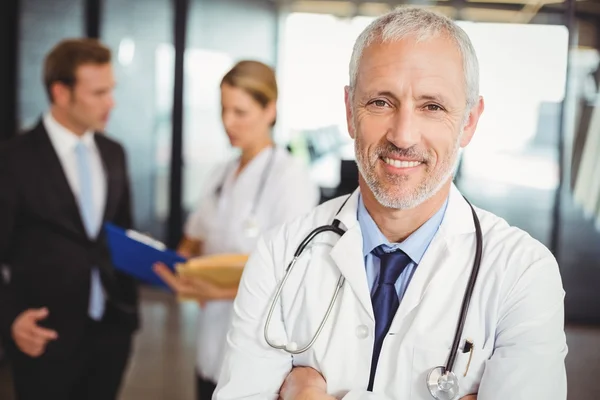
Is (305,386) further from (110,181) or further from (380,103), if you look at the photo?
(110,181)

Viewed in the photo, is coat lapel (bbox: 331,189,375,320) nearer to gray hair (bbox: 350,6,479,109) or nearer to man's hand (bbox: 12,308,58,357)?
gray hair (bbox: 350,6,479,109)

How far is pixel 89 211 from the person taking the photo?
2451mm

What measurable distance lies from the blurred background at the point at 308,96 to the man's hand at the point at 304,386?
3.65 metres

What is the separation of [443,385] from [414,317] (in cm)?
12

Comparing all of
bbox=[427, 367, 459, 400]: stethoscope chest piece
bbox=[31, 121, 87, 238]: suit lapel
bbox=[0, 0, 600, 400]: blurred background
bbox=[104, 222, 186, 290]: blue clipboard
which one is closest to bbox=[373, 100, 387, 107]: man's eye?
bbox=[427, 367, 459, 400]: stethoscope chest piece

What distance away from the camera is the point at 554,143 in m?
5.23

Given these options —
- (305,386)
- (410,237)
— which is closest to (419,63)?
(410,237)

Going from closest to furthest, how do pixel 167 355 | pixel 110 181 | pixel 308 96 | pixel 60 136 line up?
pixel 60 136
pixel 110 181
pixel 167 355
pixel 308 96

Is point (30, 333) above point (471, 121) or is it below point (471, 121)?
below

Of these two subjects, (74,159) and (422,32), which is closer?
(422,32)

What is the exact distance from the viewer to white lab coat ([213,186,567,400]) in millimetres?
1034

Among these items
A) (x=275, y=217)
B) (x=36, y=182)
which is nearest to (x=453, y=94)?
(x=275, y=217)

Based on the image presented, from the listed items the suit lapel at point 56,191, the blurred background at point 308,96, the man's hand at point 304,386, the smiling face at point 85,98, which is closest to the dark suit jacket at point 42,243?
the suit lapel at point 56,191

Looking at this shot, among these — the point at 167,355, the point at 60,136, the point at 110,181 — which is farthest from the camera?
the point at 167,355
